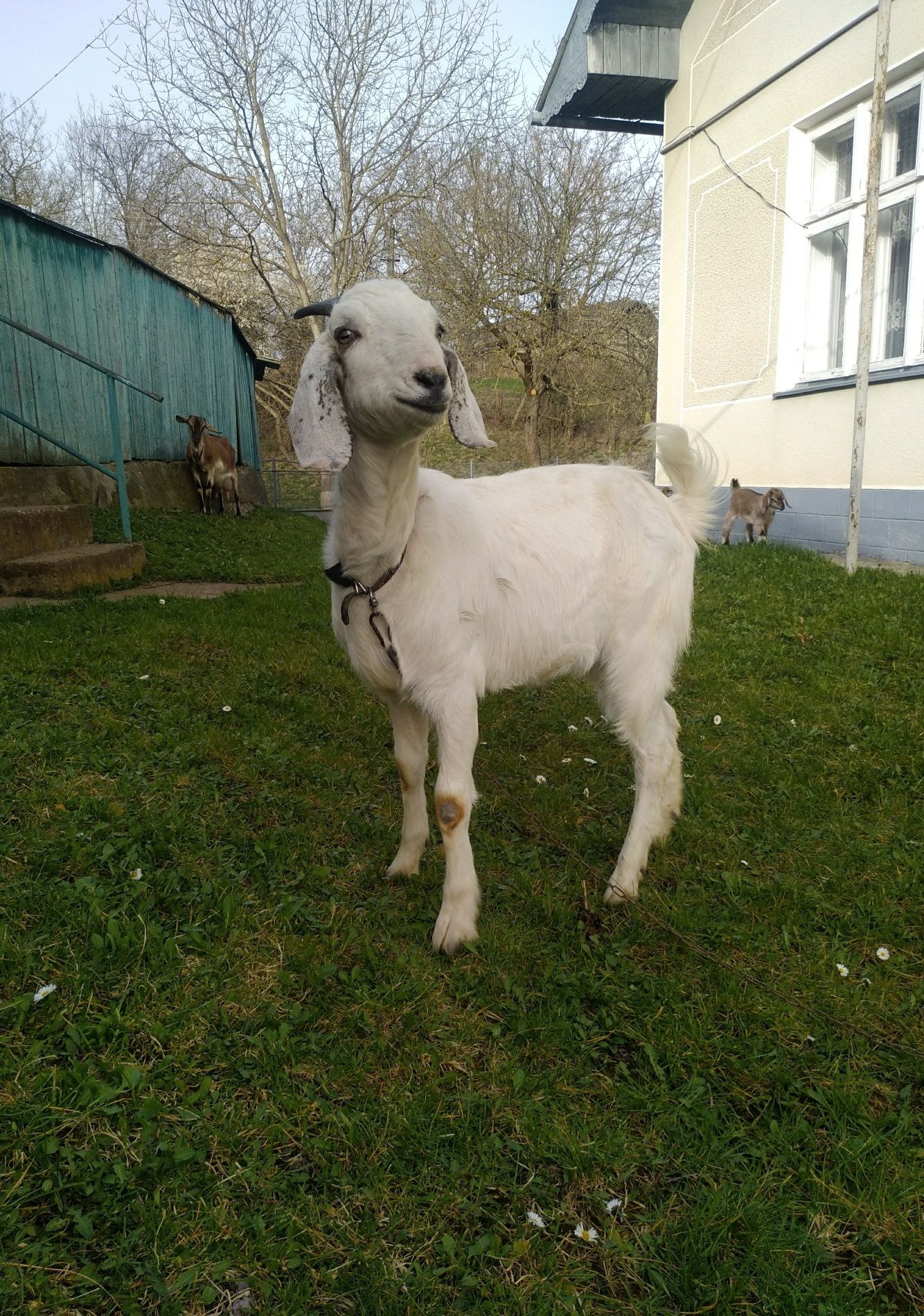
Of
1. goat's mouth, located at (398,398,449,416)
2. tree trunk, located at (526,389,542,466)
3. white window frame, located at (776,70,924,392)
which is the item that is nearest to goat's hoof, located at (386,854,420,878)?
goat's mouth, located at (398,398,449,416)

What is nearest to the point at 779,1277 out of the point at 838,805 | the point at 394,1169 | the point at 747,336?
the point at 394,1169

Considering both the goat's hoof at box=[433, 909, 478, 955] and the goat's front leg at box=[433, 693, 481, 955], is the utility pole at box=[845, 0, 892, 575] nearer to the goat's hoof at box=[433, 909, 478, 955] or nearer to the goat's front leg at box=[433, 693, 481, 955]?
the goat's front leg at box=[433, 693, 481, 955]

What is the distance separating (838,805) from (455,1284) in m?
2.44

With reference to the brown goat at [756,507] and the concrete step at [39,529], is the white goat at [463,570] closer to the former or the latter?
the concrete step at [39,529]

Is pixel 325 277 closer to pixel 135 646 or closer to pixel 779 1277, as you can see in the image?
A: pixel 135 646

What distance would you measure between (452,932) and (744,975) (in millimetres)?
840

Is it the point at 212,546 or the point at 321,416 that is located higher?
the point at 321,416

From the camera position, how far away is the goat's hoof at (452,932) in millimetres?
2529

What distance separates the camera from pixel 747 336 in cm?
889

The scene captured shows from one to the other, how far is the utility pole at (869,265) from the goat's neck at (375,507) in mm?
4911

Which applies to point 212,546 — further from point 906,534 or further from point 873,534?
point 906,534

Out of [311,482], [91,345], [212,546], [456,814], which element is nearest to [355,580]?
[456,814]

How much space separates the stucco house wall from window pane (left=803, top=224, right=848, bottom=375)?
10 cm

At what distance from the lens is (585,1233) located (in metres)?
1.66
